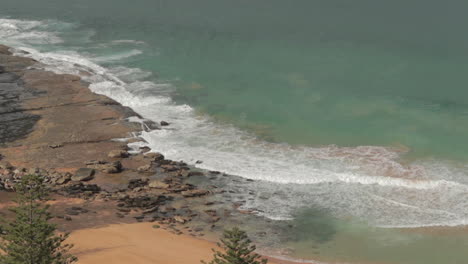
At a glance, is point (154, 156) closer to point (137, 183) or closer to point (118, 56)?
point (137, 183)

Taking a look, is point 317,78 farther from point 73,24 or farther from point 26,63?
point 73,24

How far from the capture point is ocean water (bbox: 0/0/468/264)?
1296 inches

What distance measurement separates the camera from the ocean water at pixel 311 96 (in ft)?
108

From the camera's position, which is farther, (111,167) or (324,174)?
(324,174)

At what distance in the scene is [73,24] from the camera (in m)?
86.6

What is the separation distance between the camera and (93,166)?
37438mm

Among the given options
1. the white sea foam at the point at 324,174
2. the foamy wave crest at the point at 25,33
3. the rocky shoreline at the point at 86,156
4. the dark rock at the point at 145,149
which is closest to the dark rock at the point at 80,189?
the rocky shoreline at the point at 86,156

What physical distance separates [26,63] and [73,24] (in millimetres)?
25528

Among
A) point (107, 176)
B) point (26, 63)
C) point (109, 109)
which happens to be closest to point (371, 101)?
point (109, 109)

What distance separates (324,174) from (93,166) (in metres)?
15.2

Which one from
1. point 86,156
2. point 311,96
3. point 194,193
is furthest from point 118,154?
point 311,96

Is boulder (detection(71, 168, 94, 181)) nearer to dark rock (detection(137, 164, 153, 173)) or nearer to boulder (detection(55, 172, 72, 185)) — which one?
boulder (detection(55, 172, 72, 185))

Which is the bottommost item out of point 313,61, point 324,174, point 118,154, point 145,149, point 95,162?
point 95,162

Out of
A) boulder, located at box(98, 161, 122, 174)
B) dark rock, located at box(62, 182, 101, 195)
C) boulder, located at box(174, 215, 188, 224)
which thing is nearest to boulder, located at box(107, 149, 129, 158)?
boulder, located at box(98, 161, 122, 174)
